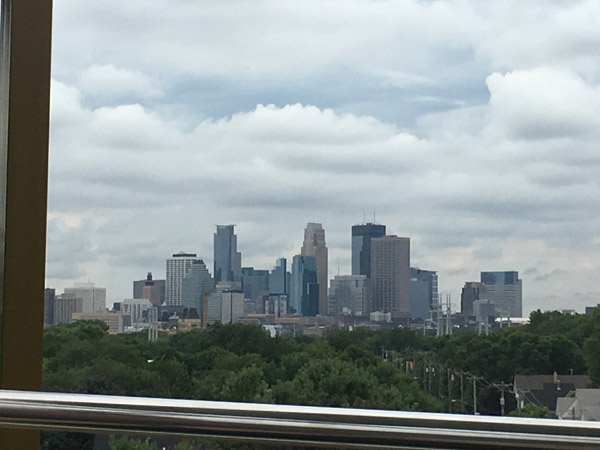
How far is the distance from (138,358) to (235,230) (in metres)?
0.81

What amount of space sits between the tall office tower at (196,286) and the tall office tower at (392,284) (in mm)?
795

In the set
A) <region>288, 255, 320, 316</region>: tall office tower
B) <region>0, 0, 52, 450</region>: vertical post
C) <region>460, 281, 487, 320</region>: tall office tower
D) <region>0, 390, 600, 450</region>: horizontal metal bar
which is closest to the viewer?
<region>0, 390, 600, 450</region>: horizontal metal bar

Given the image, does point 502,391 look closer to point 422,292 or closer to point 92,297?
point 422,292

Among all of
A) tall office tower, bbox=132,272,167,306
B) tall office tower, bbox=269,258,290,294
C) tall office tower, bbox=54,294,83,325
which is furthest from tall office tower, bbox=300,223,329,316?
tall office tower, bbox=54,294,83,325

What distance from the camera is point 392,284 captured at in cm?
320

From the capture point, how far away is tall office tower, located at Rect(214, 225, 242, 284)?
11.5 feet

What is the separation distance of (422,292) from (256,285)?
794mm

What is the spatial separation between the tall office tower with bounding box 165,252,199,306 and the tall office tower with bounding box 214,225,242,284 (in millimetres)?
124

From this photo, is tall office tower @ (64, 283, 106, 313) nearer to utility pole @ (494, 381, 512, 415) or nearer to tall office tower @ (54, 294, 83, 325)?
tall office tower @ (54, 294, 83, 325)

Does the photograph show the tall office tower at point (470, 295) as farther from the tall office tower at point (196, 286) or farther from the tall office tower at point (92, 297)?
the tall office tower at point (92, 297)

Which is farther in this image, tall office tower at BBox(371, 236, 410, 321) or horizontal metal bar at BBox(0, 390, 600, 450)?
tall office tower at BBox(371, 236, 410, 321)

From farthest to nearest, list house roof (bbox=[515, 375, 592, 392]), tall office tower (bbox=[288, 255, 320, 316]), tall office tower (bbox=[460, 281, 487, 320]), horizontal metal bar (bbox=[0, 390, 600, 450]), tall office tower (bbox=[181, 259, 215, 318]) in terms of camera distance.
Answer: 1. tall office tower (bbox=[181, 259, 215, 318])
2. tall office tower (bbox=[288, 255, 320, 316])
3. tall office tower (bbox=[460, 281, 487, 320])
4. house roof (bbox=[515, 375, 592, 392])
5. horizontal metal bar (bbox=[0, 390, 600, 450])

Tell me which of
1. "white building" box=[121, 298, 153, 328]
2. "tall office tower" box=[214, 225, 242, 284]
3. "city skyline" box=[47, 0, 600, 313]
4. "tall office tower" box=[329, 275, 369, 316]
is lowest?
"white building" box=[121, 298, 153, 328]

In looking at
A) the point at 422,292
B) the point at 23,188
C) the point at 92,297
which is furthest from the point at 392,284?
the point at 23,188
